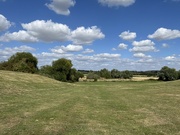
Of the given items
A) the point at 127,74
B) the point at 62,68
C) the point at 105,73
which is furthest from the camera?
the point at 105,73

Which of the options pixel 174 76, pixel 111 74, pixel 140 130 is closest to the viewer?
pixel 140 130

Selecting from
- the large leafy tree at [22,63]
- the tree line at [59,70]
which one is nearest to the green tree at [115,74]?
the tree line at [59,70]

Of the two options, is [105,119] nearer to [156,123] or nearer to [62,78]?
[156,123]

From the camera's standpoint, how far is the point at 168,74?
11819 centimetres

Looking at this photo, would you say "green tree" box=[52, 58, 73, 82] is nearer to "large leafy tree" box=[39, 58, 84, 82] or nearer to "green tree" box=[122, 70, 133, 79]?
"large leafy tree" box=[39, 58, 84, 82]

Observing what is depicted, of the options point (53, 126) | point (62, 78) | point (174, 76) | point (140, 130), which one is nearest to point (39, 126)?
point (53, 126)

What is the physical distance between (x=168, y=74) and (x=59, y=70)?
181 feet

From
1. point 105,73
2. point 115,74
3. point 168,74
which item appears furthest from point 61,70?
point 115,74

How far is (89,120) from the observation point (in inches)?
452

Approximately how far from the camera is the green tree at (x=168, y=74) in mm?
118000

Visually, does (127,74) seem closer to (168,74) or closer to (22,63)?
(168,74)

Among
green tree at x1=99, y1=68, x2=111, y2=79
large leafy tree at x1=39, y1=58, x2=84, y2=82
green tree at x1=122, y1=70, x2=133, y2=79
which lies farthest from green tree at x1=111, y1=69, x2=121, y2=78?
large leafy tree at x1=39, y1=58, x2=84, y2=82

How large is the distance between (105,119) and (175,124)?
333 cm

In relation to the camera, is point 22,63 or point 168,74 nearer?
point 22,63
